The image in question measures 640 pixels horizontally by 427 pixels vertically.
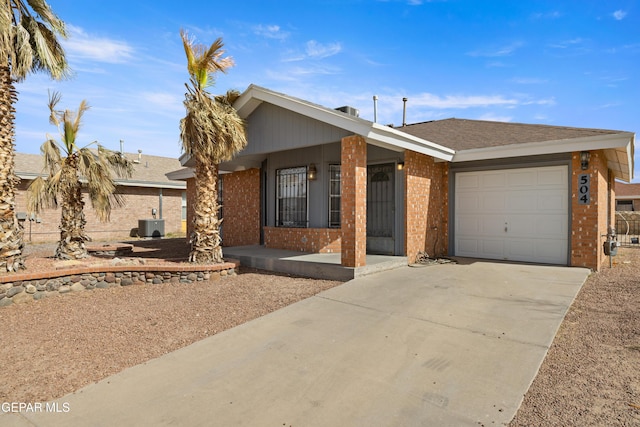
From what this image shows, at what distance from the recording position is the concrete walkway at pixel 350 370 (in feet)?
9.05

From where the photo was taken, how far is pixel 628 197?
29.1 meters

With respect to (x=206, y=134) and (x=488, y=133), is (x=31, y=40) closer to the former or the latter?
(x=206, y=134)


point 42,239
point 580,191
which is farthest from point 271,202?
point 42,239

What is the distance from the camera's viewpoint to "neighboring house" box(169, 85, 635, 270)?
701 cm

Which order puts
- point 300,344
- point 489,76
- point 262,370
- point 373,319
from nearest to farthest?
point 262,370 → point 300,344 → point 373,319 → point 489,76

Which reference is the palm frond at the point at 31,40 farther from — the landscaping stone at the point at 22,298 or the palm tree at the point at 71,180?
the landscaping stone at the point at 22,298

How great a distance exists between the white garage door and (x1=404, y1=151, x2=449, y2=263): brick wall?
393 mm

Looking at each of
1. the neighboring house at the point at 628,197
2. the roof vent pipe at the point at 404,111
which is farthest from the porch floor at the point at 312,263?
the neighboring house at the point at 628,197

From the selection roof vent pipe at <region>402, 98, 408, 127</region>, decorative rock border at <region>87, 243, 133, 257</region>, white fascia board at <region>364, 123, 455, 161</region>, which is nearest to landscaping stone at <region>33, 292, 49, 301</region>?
decorative rock border at <region>87, 243, 133, 257</region>

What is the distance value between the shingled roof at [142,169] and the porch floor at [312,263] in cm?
919

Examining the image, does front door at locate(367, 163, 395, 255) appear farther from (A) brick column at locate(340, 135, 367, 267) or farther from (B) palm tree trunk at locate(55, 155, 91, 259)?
(B) palm tree trunk at locate(55, 155, 91, 259)

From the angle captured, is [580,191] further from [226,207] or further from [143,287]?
[226,207]

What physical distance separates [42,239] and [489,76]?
2022 cm

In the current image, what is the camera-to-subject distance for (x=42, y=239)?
1622 cm
